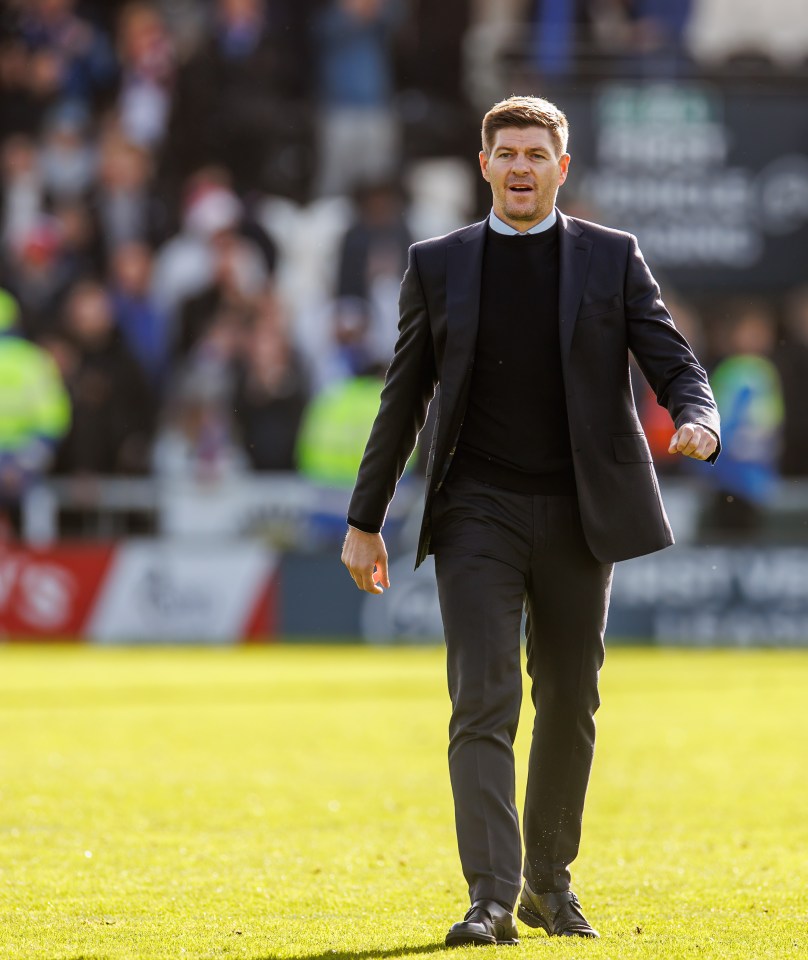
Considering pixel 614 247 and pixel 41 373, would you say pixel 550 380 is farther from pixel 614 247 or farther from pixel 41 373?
pixel 41 373

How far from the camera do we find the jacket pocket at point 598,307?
459 cm

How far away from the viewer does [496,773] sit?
4.50 meters

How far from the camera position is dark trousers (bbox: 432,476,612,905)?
4488 mm

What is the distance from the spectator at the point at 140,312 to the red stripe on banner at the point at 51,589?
2093mm

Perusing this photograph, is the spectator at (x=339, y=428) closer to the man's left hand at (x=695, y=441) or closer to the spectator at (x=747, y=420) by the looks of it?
the spectator at (x=747, y=420)

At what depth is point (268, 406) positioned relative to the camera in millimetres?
18625

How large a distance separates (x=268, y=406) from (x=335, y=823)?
39.1ft

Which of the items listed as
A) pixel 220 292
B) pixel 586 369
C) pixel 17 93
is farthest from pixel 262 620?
pixel 586 369

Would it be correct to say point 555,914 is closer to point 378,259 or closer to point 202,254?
point 378,259

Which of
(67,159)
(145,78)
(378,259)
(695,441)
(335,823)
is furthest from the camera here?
(145,78)

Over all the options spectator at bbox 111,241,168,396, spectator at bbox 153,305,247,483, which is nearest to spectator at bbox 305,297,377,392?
Answer: spectator at bbox 153,305,247,483

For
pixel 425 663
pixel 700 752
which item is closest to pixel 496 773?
pixel 700 752

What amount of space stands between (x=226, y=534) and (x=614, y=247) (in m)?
→ 13.8

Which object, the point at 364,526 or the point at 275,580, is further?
the point at 275,580
